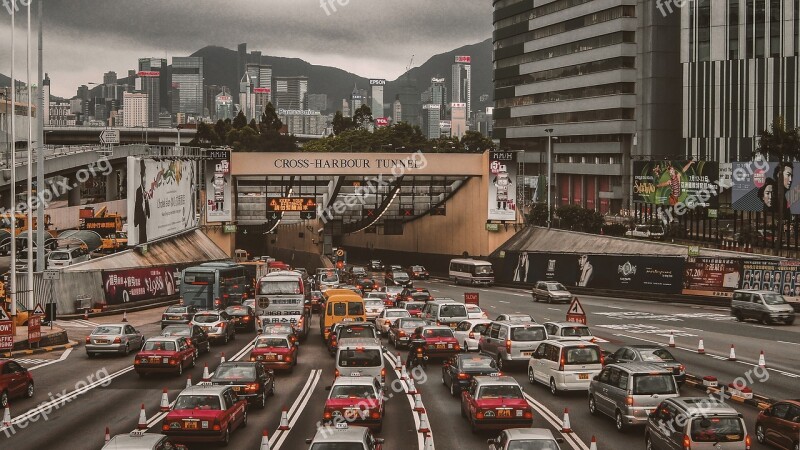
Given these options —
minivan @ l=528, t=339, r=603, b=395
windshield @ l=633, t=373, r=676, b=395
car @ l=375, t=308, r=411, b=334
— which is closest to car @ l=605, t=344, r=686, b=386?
minivan @ l=528, t=339, r=603, b=395

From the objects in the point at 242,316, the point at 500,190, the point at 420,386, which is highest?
the point at 500,190

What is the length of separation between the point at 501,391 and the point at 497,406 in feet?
1.87

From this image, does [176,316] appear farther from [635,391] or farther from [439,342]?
[635,391]

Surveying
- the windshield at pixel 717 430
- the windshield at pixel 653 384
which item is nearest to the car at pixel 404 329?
the windshield at pixel 653 384

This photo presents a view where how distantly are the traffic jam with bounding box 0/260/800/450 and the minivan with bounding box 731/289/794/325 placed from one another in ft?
17.7

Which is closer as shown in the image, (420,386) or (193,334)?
(420,386)

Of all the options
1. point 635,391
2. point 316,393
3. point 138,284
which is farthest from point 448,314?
point 138,284

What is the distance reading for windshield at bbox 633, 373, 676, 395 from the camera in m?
22.5

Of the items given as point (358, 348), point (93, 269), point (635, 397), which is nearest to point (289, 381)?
point (358, 348)

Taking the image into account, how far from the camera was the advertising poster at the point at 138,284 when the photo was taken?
186ft

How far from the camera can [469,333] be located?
37.5 m

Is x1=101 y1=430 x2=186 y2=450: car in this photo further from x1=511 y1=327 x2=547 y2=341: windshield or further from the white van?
the white van

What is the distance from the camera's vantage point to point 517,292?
7450 centimetres

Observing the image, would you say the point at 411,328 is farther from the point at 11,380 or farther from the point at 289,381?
the point at 11,380
